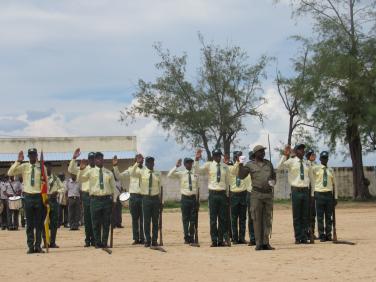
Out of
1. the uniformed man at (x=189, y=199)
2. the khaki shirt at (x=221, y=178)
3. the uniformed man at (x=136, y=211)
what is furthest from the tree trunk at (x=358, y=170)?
the khaki shirt at (x=221, y=178)

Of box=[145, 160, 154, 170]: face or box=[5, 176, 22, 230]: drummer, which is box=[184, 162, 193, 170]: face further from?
box=[5, 176, 22, 230]: drummer

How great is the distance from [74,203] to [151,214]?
7796mm

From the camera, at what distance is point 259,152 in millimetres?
14898

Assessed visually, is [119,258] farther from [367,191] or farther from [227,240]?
[367,191]

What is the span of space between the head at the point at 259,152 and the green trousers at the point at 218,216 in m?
1.50

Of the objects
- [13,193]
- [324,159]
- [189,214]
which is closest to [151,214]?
[189,214]

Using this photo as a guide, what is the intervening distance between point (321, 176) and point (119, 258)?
5.59 metres

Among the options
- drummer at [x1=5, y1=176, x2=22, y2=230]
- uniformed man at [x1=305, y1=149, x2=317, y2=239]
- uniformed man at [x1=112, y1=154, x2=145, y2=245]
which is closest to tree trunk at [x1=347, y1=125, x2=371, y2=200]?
drummer at [x1=5, y1=176, x2=22, y2=230]

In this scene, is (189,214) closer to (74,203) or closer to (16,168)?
(16,168)

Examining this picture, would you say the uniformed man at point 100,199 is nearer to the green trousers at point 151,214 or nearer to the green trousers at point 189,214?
the green trousers at point 151,214

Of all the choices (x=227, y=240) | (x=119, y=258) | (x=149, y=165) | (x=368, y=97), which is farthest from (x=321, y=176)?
(x=368, y=97)

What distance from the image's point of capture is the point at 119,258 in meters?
13.6

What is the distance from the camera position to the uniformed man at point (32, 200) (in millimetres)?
15031

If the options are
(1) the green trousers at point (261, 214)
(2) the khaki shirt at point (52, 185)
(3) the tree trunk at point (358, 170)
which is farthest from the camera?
(3) the tree trunk at point (358, 170)
